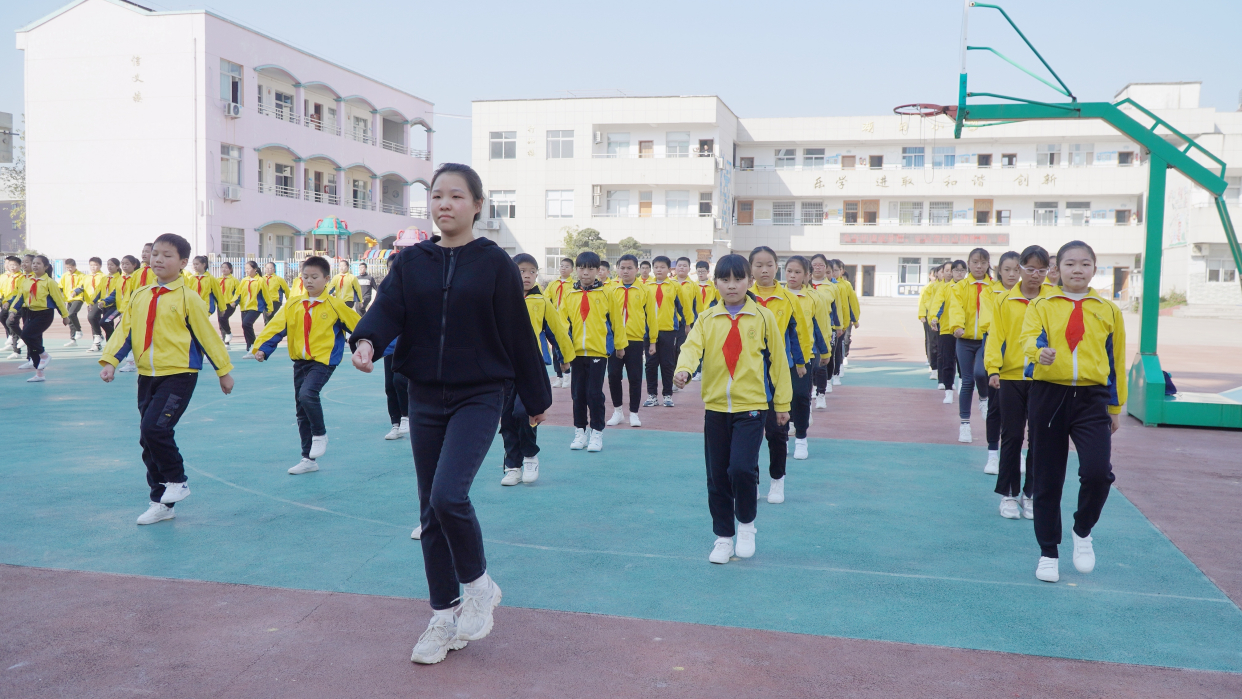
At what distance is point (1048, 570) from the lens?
4449mm

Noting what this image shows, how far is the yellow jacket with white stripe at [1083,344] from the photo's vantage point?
4434mm

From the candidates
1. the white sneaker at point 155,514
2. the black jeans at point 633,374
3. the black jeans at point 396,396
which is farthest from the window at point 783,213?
the white sneaker at point 155,514

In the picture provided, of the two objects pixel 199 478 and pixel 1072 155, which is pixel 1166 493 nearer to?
pixel 199 478

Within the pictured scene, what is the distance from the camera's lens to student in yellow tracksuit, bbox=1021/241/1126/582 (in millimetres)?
4426

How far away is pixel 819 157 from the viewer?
5041 centimetres

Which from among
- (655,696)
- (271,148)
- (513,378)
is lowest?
(655,696)

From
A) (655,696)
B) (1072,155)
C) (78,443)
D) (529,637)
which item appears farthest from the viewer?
(1072,155)

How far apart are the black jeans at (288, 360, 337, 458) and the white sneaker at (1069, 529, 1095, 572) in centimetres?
518

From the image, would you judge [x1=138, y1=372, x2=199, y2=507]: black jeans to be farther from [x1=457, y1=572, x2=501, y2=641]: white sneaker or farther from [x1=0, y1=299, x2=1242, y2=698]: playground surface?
[x1=457, y1=572, x2=501, y2=641]: white sneaker

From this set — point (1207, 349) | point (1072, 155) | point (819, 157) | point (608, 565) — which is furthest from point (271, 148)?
point (1072, 155)

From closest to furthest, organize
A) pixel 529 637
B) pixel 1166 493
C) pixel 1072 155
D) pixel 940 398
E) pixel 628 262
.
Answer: pixel 529 637
pixel 1166 493
pixel 628 262
pixel 940 398
pixel 1072 155

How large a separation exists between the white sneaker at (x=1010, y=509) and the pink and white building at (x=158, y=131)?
32.1m

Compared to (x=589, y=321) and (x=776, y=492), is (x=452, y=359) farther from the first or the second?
(x=589, y=321)

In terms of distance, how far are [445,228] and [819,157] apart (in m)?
49.5
